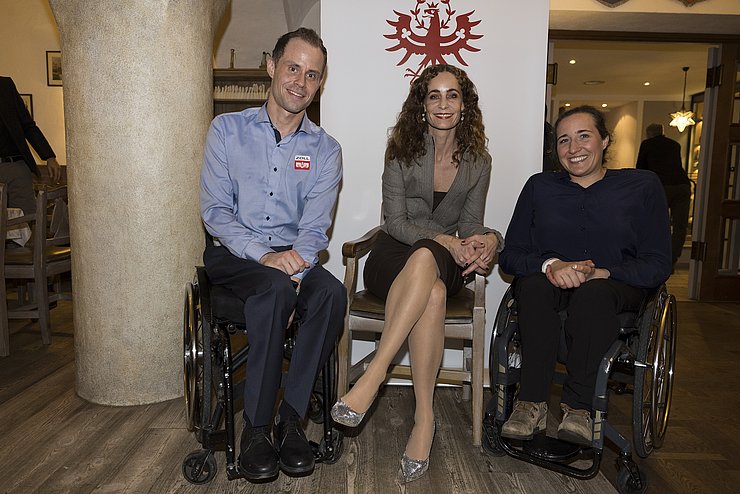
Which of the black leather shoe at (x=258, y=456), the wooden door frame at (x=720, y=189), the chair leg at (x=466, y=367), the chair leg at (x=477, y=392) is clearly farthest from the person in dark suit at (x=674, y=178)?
the black leather shoe at (x=258, y=456)

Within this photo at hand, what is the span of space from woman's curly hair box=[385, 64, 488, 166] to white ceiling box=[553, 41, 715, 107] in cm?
360

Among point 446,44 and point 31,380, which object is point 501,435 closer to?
point 446,44

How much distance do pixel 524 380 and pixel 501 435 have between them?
0.66ft

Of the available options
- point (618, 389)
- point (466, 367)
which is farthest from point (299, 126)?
point (618, 389)

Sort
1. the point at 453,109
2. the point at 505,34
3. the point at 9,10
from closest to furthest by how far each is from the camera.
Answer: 1. the point at 453,109
2. the point at 505,34
3. the point at 9,10

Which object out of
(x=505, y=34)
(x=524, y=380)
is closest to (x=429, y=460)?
(x=524, y=380)

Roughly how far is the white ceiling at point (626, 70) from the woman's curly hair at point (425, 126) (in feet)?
11.8

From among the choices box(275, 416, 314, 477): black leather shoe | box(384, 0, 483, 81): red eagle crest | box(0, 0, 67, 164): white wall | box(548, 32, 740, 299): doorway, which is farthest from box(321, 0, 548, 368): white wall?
box(0, 0, 67, 164): white wall

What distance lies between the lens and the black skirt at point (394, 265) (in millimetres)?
2234

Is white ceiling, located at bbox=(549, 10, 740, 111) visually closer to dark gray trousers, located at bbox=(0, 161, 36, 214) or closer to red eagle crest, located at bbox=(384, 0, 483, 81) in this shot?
red eagle crest, located at bbox=(384, 0, 483, 81)

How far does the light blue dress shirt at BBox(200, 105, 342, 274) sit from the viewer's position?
7.26ft

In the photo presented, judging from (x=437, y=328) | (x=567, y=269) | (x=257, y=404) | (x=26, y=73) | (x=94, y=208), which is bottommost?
(x=257, y=404)

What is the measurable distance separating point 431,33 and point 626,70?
736 centimetres

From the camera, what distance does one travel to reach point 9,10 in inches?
254
